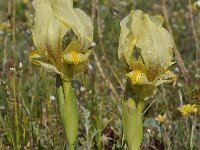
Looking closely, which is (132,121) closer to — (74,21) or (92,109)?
(74,21)

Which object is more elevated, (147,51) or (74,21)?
(74,21)

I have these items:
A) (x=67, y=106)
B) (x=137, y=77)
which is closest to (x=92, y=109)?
(x=67, y=106)

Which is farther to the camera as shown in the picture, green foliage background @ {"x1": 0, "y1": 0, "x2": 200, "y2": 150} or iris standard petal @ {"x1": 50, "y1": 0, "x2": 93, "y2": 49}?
green foliage background @ {"x1": 0, "y1": 0, "x2": 200, "y2": 150}

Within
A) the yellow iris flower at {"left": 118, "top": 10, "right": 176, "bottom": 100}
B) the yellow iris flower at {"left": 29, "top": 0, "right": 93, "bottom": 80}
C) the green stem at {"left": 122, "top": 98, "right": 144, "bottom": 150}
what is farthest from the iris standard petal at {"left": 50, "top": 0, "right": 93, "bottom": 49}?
the green stem at {"left": 122, "top": 98, "right": 144, "bottom": 150}

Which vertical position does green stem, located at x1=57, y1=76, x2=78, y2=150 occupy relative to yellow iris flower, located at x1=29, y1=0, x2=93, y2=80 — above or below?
below

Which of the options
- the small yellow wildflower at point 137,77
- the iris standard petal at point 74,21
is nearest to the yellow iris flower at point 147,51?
the small yellow wildflower at point 137,77

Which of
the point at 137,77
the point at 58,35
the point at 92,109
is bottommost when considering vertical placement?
the point at 92,109

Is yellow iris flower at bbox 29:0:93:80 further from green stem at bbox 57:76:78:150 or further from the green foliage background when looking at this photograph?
the green foliage background
